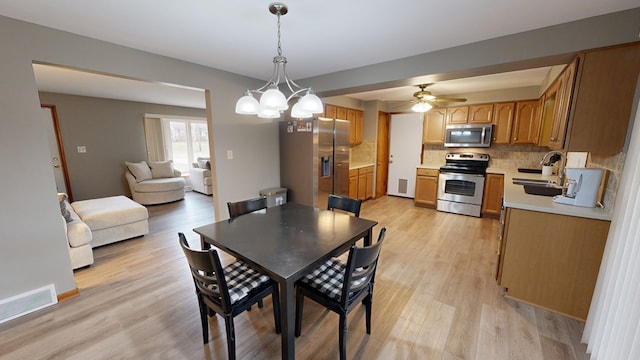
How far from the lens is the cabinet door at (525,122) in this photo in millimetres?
4039

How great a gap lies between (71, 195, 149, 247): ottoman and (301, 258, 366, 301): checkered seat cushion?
3.03 meters

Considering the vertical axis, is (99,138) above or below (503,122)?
below

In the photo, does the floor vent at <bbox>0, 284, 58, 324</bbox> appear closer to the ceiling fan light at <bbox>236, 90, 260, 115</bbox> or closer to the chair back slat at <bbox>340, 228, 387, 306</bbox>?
the ceiling fan light at <bbox>236, 90, 260, 115</bbox>

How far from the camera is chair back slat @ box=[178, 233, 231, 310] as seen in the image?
4.25 feet

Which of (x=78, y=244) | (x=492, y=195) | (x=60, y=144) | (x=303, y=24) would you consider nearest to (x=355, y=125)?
(x=492, y=195)

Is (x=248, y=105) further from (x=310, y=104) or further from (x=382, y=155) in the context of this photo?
(x=382, y=155)

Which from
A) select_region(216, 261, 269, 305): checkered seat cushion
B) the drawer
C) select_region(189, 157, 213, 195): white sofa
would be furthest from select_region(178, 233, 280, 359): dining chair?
select_region(189, 157, 213, 195): white sofa

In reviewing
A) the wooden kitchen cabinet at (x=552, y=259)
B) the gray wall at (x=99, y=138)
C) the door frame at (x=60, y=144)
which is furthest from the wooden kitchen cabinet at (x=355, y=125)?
the door frame at (x=60, y=144)

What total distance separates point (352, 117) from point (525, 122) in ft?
9.90

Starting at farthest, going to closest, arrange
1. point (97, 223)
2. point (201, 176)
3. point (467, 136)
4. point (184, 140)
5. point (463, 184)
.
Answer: point (184, 140)
point (201, 176)
point (467, 136)
point (463, 184)
point (97, 223)

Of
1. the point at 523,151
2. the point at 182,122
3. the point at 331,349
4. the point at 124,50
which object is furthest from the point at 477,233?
the point at 182,122

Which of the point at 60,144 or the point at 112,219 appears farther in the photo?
the point at 60,144

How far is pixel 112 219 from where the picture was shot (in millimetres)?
3211

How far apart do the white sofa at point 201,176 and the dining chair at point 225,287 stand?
4.69 m
